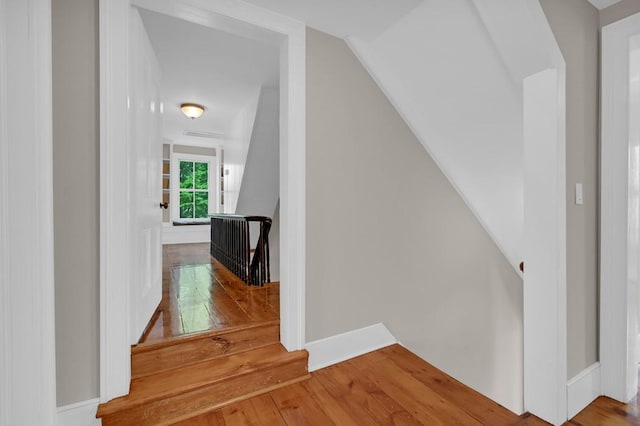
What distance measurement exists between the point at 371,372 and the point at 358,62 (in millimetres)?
2046

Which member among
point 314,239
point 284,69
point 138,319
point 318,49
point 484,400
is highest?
point 318,49

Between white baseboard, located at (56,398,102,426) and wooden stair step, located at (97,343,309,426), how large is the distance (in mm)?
58

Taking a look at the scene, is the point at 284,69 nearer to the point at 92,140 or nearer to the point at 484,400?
the point at 92,140

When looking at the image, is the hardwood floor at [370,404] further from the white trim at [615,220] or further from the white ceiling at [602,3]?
the white ceiling at [602,3]

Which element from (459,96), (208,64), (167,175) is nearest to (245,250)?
(208,64)

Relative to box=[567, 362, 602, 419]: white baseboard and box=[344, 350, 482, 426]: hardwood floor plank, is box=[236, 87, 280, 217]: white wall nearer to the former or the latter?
box=[344, 350, 482, 426]: hardwood floor plank

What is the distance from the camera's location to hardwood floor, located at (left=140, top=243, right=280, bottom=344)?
6.17 ft

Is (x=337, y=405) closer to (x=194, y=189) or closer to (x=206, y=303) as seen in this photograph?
(x=206, y=303)

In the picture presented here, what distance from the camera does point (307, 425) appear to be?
1.31m

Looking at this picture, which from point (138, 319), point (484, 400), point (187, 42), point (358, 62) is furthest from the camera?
point (187, 42)

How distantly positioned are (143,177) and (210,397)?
4.19 feet

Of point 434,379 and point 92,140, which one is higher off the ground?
point 92,140

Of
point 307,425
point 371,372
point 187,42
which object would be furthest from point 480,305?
point 187,42

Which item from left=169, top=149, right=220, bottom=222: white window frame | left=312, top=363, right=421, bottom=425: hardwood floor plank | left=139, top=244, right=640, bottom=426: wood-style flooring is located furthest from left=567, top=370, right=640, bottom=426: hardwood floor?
left=169, top=149, right=220, bottom=222: white window frame
